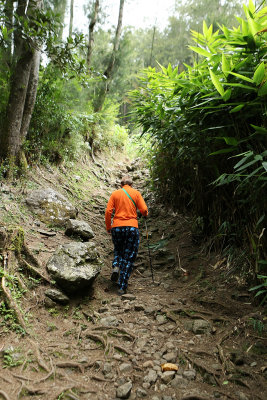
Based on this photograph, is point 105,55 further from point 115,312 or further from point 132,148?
point 115,312

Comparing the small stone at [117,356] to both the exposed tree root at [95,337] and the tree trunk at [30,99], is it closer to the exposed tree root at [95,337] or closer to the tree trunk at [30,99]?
the exposed tree root at [95,337]

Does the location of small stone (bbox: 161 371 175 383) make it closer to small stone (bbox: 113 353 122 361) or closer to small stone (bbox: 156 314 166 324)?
small stone (bbox: 113 353 122 361)

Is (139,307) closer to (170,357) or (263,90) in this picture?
(170,357)

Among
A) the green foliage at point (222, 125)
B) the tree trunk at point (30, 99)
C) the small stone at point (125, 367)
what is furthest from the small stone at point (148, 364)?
the tree trunk at point (30, 99)

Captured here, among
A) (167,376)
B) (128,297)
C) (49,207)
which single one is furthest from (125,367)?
(49,207)

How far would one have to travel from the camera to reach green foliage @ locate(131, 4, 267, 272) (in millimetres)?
2484

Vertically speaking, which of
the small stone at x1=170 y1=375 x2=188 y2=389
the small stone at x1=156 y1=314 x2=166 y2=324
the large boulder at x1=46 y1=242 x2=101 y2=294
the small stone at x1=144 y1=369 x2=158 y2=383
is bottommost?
the small stone at x1=144 y1=369 x2=158 y2=383

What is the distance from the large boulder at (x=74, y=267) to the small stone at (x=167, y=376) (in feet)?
4.91

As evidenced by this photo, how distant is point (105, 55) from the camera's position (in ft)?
33.5

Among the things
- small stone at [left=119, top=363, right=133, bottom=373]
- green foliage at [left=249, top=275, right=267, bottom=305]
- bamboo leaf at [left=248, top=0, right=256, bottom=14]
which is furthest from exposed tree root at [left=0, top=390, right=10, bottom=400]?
bamboo leaf at [left=248, top=0, right=256, bottom=14]

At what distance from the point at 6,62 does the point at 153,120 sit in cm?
288

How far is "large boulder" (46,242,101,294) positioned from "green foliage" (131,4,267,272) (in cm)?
185

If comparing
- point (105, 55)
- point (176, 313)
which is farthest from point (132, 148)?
point (176, 313)

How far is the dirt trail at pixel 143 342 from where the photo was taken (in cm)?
197
